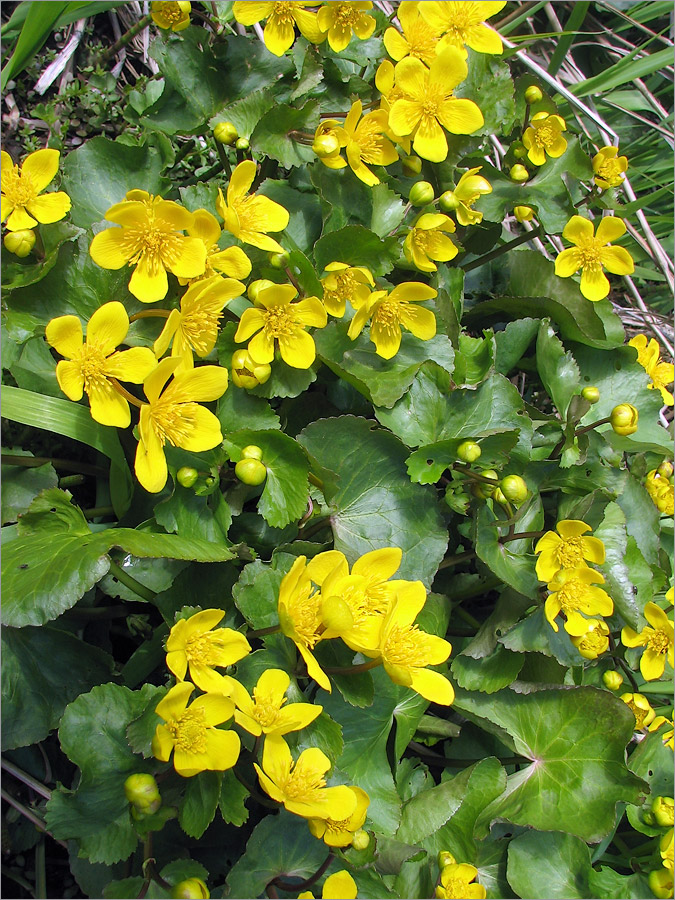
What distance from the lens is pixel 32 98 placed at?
2.34 metres

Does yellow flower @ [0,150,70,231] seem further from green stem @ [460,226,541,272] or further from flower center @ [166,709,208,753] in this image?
green stem @ [460,226,541,272]

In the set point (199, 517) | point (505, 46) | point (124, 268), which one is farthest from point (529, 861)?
point (505, 46)

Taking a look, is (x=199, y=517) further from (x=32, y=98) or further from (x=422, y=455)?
(x=32, y=98)

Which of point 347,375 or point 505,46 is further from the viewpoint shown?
point 505,46

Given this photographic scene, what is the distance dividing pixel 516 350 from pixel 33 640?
4.87ft

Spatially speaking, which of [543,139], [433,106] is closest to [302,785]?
[433,106]

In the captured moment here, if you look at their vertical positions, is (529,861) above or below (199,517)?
below

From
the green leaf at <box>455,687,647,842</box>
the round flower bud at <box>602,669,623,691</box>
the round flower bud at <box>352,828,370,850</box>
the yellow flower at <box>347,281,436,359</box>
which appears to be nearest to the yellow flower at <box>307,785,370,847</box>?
the round flower bud at <box>352,828,370,850</box>

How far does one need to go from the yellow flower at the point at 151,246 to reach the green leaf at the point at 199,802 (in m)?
0.94

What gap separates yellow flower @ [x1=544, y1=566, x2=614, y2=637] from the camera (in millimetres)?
1616

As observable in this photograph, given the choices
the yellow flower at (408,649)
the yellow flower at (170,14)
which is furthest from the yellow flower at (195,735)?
the yellow flower at (170,14)

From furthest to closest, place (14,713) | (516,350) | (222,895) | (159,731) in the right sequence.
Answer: (516,350) → (14,713) → (222,895) → (159,731)

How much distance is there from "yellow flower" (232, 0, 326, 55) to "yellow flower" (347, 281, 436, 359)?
0.68 meters

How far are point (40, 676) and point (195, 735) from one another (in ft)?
1.71
